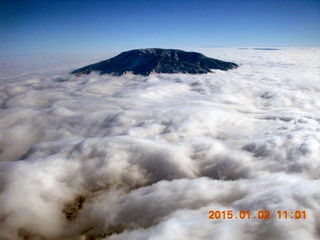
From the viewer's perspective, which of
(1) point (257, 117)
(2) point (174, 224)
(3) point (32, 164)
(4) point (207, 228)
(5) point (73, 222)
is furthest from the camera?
(1) point (257, 117)

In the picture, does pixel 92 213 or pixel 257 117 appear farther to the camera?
pixel 257 117

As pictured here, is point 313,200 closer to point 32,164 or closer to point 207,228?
point 207,228

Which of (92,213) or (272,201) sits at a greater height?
(272,201)

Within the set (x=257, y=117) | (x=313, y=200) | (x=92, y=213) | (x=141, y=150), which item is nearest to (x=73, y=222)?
(x=92, y=213)

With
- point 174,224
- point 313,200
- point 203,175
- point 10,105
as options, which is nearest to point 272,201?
point 313,200

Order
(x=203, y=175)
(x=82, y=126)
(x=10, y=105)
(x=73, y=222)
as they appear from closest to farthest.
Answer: (x=73, y=222)
(x=203, y=175)
(x=82, y=126)
(x=10, y=105)

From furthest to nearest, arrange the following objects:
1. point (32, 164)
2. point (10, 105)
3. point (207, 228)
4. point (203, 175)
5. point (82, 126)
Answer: point (10, 105), point (82, 126), point (32, 164), point (203, 175), point (207, 228)

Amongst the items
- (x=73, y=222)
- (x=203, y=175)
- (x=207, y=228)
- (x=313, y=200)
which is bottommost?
(x=73, y=222)

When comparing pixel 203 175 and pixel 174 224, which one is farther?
pixel 203 175

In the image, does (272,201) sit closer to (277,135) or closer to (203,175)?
(203,175)
